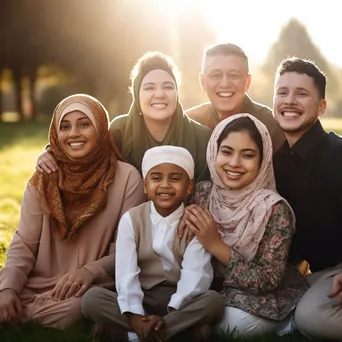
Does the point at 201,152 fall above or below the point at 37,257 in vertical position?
above

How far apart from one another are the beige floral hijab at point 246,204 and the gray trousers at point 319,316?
493mm

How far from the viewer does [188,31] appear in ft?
120

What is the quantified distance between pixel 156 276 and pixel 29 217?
116cm

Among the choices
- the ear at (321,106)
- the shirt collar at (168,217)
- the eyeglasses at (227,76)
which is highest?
the eyeglasses at (227,76)

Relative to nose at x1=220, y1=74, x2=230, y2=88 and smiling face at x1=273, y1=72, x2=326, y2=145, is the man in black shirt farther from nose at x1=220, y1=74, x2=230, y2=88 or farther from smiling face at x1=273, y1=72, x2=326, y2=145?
nose at x1=220, y1=74, x2=230, y2=88

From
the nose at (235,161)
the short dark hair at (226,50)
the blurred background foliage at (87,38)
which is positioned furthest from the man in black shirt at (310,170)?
the blurred background foliage at (87,38)

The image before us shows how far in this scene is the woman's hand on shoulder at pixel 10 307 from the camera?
4.76m

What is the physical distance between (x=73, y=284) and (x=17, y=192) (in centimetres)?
660

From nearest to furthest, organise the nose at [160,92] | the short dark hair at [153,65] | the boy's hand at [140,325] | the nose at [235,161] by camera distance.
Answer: the boy's hand at [140,325], the nose at [235,161], the nose at [160,92], the short dark hair at [153,65]

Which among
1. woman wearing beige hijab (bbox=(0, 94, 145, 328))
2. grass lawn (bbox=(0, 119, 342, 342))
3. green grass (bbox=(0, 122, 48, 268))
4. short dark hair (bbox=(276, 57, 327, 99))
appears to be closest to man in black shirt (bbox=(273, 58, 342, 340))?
short dark hair (bbox=(276, 57, 327, 99))

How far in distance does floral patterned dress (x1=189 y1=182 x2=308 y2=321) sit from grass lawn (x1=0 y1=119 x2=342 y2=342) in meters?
0.22

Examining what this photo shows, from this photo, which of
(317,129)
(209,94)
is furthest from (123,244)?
(209,94)

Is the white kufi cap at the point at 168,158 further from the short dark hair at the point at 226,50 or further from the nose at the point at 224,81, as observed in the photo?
the short dark hair at the point at 226,50

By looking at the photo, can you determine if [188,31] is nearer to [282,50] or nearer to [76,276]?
[282,50]
